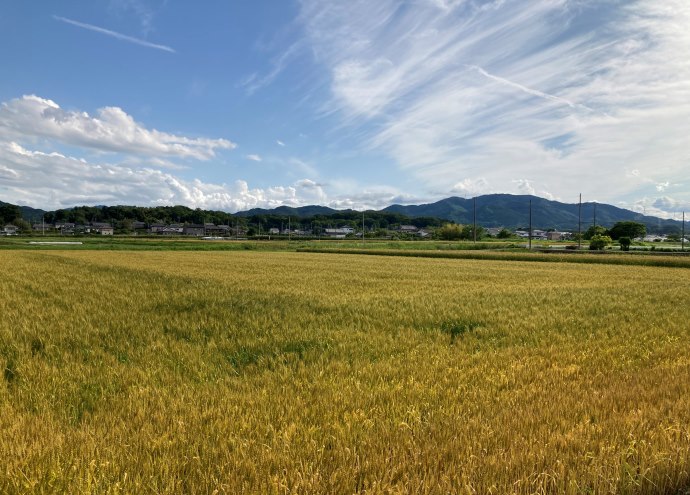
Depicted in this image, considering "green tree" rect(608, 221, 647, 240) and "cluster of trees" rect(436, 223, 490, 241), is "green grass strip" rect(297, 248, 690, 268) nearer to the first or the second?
"cluster of trees" rect(436, 223, 490, 241)

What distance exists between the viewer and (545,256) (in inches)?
1988

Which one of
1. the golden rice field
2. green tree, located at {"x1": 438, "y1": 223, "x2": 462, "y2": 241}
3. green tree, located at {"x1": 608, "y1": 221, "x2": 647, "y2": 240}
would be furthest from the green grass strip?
green tree, located at {"x1": 608, "y1": 221, "x2": 647, "y2": 240}

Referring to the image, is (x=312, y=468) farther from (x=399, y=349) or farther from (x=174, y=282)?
(x=174, y=282)

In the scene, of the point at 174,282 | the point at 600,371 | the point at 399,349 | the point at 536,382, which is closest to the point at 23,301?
the point at 174,282

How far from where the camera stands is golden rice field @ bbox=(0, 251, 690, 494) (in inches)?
129

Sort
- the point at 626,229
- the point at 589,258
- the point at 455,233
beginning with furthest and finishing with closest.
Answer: the point at 455,233, the point at 626,229, the point at 589,258

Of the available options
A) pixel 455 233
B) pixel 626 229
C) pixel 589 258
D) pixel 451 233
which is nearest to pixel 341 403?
pixel 589 258

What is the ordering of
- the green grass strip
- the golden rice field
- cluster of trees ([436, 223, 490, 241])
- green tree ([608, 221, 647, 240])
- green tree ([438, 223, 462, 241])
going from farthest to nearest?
green tree ([438, 223, 462, 241]) → cluster of trees ([436, 223, 490, 241]) → green tree ([608, 221, 647, 240]) → the green grass strip → the golden rice field

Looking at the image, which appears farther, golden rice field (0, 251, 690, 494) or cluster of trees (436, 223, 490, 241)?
cluster of trees (436, 223, 490, 241)

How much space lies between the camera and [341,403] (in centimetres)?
486

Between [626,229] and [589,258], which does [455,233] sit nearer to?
[626,229]

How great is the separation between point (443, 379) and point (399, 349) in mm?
1904

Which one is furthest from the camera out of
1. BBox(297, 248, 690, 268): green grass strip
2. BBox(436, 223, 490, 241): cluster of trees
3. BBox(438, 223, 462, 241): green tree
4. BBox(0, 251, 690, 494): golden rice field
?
BBox(438, 223, 462, 241): green tree

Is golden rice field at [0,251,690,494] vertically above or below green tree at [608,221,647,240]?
below
